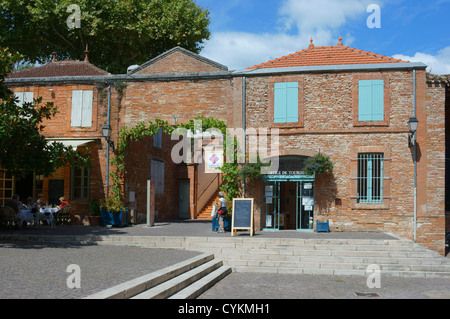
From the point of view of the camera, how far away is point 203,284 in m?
9.00

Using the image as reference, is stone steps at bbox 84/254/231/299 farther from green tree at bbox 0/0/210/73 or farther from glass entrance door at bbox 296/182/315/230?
green tree at bbox 0/0/210/73

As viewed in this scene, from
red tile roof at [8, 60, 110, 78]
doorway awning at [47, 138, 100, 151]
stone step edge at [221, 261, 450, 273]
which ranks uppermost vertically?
red tile roof at [8, 60, 110, 78]

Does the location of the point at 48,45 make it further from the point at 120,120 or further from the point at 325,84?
the point at 325,84

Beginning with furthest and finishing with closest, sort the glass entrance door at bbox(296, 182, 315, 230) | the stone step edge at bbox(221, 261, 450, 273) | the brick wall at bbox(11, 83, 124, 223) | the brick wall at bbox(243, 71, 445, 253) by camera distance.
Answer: the brick wall at bbox(11, 83, 124, 223) → the glass entrance door at bbox(296, 182, 315, 230) → the brick wall at bbox(243, 71, 445, 253) → the stone step edge at bbox(221, 261, 450, 273)

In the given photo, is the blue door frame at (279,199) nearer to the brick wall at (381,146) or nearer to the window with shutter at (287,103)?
the brick wall at (381,146)

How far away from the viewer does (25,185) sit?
A: 19156mm

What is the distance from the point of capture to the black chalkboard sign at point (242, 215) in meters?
14.8

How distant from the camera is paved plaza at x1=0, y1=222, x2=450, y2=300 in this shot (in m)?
6.97

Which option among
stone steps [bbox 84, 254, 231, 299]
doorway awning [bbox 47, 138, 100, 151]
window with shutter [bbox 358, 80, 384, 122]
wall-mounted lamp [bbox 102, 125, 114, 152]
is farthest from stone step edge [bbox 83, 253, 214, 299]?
doorway awning [bbox 47, 138, 100, 151]

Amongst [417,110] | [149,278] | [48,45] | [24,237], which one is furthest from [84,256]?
[48,45]

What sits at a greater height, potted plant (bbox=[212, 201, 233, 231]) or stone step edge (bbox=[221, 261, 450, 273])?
potted plant (bbox=[212, 201, 233, 231])

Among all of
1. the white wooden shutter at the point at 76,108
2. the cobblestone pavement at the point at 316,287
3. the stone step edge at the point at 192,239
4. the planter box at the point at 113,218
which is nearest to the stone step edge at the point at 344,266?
the cobblestone pavement at the point at 316,287

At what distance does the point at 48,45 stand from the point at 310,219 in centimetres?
2108

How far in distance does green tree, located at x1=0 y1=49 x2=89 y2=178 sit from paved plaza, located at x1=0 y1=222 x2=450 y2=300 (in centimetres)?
225
